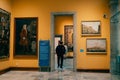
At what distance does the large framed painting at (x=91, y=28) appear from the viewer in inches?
445

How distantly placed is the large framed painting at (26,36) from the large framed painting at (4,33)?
2.33ft

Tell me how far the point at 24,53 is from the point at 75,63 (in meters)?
2.95

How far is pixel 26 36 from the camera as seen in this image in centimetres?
1170

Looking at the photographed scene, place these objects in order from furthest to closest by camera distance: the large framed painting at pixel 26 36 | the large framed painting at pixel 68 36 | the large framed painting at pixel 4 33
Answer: the large framed painting at pixel 68 36 < the large framed painting at pixel 26 36 < the large framed painting at pixel 4 33

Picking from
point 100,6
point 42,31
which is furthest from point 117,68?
point 42,31

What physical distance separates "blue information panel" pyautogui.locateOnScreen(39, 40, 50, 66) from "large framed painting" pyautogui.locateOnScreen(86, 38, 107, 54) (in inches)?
87.2

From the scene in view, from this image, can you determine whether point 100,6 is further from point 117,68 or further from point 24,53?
point 24,53

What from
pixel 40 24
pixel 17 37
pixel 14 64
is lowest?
pixel 14 64

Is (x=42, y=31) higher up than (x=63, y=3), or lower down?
lower down

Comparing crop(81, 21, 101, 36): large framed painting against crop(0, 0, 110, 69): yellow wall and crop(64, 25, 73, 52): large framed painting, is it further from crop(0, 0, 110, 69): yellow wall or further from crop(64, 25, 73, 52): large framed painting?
crop(64, 25, 73, 52): large framed painting

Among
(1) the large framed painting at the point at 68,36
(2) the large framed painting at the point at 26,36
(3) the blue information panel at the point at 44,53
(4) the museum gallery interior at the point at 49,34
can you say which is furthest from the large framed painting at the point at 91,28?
(1) the large framed painting at the point at 68,36

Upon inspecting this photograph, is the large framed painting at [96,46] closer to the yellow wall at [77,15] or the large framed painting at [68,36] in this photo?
the yellow wall at [77,15]

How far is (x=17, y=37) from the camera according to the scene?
1178cm

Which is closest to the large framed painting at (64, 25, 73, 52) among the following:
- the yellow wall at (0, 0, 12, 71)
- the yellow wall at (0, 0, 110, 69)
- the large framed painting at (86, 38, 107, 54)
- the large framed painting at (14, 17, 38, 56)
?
the yellow wall at (0, 0, 110, 69)
